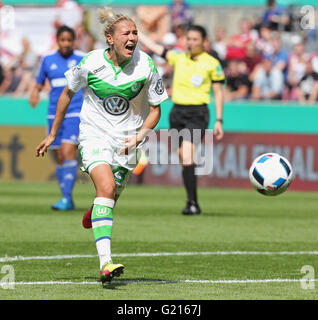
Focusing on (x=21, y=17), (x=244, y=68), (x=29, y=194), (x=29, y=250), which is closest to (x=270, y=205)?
(x=29, y=194)

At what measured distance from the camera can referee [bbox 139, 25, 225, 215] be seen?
14.3 metres

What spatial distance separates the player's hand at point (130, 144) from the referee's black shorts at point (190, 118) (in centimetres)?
615

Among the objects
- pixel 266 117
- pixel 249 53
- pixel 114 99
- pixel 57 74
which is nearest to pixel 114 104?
pixel 114 99

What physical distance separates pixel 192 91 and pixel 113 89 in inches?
254

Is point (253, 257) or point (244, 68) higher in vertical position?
point (244, 68)

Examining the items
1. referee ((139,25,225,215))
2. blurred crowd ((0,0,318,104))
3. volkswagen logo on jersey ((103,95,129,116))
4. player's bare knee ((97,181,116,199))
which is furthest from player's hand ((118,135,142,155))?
blurred crowd ((0,0,318,104))

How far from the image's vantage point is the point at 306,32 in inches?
902

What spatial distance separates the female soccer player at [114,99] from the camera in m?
8.15

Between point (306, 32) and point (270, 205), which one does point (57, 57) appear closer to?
point (270, 205)
